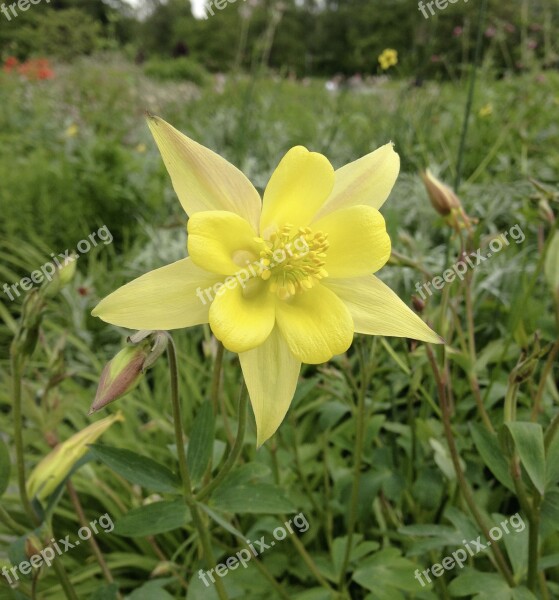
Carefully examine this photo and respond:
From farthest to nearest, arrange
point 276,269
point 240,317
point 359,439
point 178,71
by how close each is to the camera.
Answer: point 178,71, point 359,439, point 276,269, point 240,317

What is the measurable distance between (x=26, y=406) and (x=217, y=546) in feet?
1.76

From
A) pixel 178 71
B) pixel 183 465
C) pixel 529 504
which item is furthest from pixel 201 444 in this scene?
pixel 178 71

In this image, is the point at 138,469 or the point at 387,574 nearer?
the point at 138,469

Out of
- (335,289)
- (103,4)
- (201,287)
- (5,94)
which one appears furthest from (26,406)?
(103,4)

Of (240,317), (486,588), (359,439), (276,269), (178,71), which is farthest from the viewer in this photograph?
(178,71)

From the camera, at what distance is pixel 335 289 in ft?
2.67

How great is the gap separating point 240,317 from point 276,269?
0.13 metres

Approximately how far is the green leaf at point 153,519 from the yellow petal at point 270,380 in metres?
0.25

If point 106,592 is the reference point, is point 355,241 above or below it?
above

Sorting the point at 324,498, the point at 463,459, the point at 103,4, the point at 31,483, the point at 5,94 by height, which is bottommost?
the point at 324,498

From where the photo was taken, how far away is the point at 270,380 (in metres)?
0.76

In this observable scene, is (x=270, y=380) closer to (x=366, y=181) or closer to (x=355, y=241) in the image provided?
(x=355, y=241)

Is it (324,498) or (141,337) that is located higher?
(141,337)

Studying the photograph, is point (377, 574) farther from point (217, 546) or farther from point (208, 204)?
point (208, 204)
